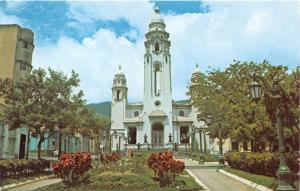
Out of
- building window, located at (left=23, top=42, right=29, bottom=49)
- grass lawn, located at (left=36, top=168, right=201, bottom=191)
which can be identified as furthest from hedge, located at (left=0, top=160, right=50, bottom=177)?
building window, located at (left=23, top=42, right=29, bottom=49)

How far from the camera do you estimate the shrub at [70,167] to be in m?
17.3

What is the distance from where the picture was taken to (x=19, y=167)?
21.8 meters

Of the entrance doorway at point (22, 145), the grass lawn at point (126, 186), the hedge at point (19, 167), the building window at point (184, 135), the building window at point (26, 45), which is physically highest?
the building window at point (26, 45)

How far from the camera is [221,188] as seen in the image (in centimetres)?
1662

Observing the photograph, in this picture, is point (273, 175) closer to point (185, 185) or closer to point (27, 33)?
point (185, 185)

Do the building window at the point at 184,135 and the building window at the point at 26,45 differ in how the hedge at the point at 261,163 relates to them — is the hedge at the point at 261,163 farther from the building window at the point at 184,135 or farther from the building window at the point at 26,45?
the building window at the point at 184,135

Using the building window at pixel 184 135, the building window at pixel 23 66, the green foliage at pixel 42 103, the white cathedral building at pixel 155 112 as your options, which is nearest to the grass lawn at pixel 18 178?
the green foliage at pixel 42 103

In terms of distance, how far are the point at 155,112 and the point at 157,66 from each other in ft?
31.4

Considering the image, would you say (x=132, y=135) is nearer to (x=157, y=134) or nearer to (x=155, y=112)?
(x=157, y=134)

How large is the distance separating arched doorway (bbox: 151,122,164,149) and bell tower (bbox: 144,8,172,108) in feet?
14.3

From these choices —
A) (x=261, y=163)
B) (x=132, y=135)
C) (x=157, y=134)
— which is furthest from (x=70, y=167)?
(x=132, y=135)

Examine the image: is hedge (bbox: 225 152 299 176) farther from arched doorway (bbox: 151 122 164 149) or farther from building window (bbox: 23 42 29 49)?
arched doorway (bbox: 151 122 164 149)

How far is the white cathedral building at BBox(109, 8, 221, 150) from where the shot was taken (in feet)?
215

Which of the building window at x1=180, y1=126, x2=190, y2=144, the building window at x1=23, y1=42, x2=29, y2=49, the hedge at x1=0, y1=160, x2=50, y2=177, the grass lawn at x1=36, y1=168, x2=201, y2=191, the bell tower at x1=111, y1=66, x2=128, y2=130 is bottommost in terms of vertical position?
the grass lawn at x1=36, y1=168, x2=201, y2=191
